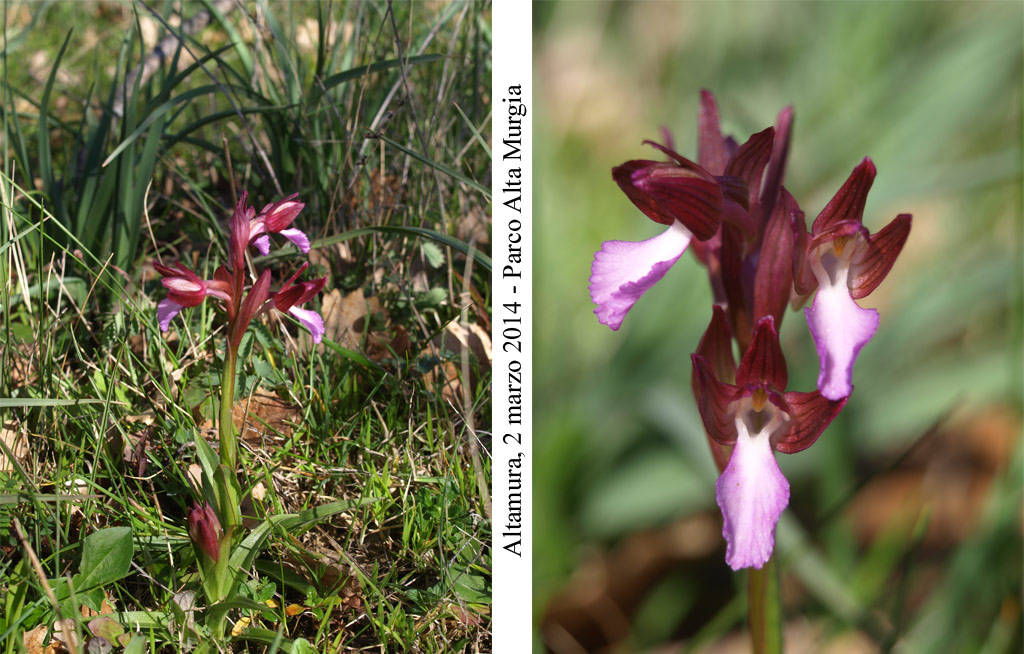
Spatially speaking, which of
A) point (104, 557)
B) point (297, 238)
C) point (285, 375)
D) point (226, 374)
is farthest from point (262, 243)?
point (104, 557)

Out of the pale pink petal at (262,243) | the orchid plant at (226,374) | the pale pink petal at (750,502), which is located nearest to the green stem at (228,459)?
the orchid plant at (226,374)

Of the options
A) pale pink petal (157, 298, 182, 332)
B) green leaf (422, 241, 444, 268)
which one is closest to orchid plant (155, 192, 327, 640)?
pale pink petal (157, 298, 182, 332)

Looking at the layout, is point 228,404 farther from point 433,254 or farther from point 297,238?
point 433,254

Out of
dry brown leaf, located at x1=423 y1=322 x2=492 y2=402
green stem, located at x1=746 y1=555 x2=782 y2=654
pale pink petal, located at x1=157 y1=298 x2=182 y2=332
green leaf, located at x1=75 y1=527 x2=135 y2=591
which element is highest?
pale pink petal, located at x1=157 y1=298 x2=182 y2=332

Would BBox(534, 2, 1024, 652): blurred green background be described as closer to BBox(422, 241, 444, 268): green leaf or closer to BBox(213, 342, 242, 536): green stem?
BBox(422, 241, 444, 268): green leaf

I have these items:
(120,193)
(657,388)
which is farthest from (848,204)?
(120,193)
